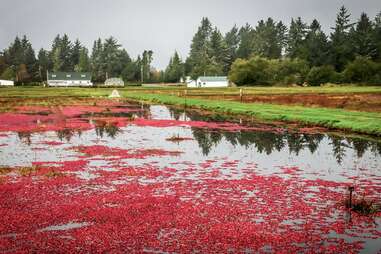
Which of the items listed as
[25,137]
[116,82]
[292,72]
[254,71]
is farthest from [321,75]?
→ [25,137]

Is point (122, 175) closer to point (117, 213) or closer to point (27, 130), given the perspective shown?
point (117, 213)

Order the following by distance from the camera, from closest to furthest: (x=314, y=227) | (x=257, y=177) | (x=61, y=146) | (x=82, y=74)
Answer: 1. (x=314, y=227)
2. (x=257, y=177)
3. (x=61, y=146)
4. (x=82, y=74)

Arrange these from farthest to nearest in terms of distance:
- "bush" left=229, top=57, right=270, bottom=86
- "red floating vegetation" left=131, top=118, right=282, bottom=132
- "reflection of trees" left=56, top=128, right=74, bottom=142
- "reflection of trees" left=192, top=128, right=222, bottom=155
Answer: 1. "bush" left=229, top=57, right=270, bottom=86
2. "red floating vegetation" left=131, top=118, right=282, bottom=132
3. "reflection of trees" left=56, top=128, right=74, bottom=142
4. "reflection of trees" left=192, top=128, right=222, bottom=155

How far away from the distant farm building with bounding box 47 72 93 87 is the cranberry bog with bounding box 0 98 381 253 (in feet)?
560

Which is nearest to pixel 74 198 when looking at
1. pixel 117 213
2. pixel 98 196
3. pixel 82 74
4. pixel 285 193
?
pixel 98 196

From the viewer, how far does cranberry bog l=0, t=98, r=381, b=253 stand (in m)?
11.7

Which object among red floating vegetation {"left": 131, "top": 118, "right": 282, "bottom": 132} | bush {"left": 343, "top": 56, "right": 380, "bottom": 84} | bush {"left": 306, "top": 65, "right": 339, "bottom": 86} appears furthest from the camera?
bush {"left": 306, "top": 65, "right": 339, "bottom": 86}

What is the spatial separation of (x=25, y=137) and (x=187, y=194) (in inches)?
737

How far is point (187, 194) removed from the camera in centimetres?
1634

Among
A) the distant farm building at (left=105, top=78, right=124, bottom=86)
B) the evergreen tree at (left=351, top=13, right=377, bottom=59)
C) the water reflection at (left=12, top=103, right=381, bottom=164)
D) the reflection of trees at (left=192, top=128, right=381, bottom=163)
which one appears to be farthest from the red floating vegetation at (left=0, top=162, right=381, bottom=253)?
the distant farm building at (left=105, top=78, right=124, bottom=86)

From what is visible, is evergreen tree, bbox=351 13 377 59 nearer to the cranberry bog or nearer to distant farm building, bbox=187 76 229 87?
distant farm building, bbox=187 76 229 87

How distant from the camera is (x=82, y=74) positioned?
198 meters

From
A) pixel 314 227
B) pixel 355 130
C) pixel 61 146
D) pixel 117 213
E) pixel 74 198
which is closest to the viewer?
pixel 314 227

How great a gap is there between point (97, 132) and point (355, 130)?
20.0 m
